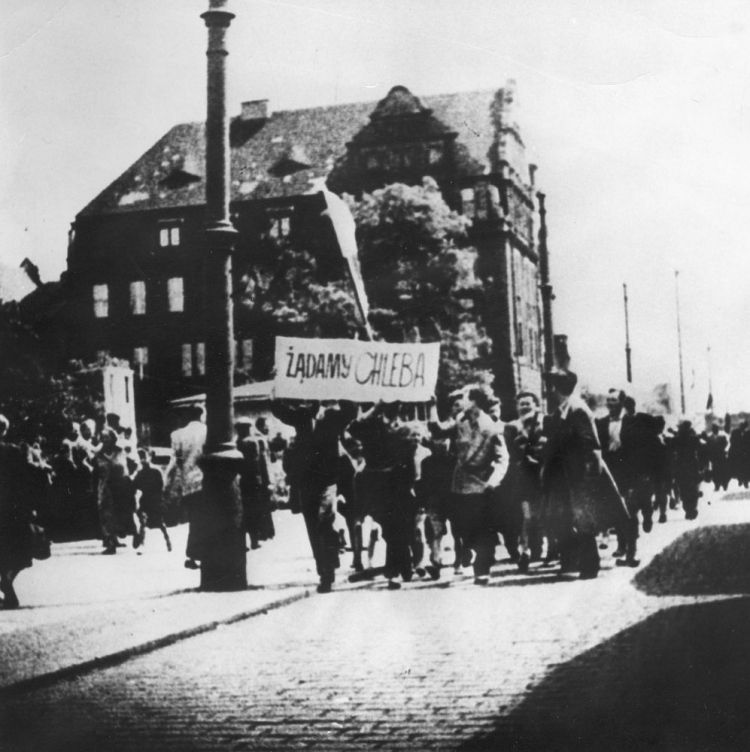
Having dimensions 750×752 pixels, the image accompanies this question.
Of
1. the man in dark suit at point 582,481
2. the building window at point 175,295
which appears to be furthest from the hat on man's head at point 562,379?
the building window at point 175,295

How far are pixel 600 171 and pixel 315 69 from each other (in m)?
2.22

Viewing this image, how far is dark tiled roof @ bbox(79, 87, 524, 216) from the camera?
980 cm

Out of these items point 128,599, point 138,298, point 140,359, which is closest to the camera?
point 128,599

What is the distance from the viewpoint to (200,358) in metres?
10.6

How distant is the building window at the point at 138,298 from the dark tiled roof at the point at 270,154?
59 centimetres

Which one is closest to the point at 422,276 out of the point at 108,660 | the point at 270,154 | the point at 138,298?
the point at 270,154

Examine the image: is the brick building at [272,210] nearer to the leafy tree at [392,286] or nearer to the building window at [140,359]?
the building window at [140,359]

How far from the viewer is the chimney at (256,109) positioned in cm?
1036

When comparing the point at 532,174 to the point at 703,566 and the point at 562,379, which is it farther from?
the point at 703,566

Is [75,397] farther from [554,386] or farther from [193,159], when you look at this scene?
[554,386]

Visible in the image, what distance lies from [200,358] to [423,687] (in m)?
3.72

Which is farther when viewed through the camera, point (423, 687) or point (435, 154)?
point (435, 154)

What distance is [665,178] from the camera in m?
9.74

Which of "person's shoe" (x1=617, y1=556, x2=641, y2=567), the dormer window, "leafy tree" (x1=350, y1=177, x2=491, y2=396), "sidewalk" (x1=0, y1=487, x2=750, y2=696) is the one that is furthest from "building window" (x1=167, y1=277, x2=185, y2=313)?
"person's shoe" (x1=617, y1=556, x2=641, y2=567)
